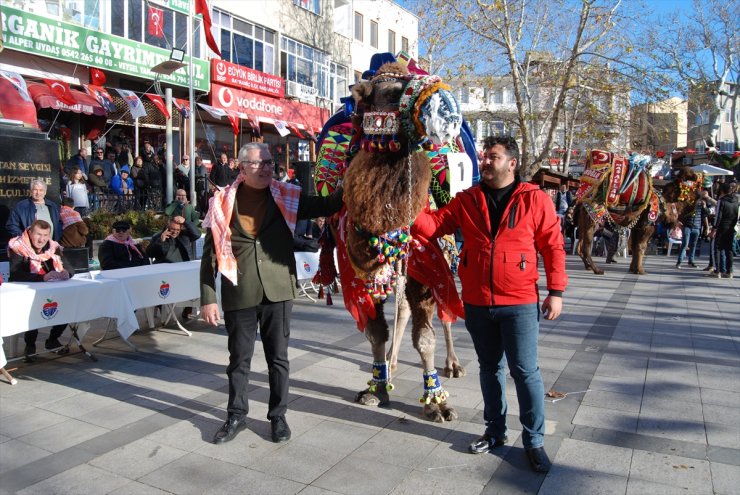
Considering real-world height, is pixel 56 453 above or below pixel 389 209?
below

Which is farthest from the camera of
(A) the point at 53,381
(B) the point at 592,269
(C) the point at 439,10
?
(C) the point at 439,10

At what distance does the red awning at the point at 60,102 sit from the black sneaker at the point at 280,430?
13.0 meters

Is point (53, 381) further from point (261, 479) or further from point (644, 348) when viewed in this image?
point (644, 348)

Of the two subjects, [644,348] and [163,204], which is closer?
[644,348]

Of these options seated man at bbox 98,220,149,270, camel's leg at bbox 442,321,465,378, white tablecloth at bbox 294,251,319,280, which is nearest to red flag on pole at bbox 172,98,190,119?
white tablecloth at bbox 294,251,319,280

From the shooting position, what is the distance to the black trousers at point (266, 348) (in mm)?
3912

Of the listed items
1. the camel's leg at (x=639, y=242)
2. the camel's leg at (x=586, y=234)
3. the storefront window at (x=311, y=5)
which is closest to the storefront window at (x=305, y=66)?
the storefront window at (x=311, y=5)

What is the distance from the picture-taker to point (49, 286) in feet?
17.2

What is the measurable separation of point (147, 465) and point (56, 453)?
64 centimetres

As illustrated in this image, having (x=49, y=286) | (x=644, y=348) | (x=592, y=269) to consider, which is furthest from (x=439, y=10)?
(x=49, y=286)

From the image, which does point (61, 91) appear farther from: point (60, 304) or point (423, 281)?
point (423, 281)

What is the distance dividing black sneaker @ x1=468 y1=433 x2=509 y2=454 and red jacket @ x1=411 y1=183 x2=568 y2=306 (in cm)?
87

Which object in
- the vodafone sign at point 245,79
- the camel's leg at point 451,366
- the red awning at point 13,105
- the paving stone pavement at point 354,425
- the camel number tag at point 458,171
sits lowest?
the paving stone pavement at point 354,425

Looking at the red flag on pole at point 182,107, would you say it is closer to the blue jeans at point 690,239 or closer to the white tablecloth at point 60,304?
the white tablecloth at point 60,304
